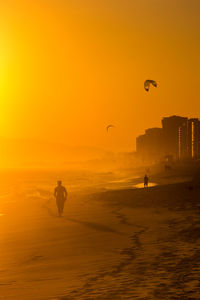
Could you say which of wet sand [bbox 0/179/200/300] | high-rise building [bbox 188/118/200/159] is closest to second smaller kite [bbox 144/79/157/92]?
wet sand [bbox 0/179/200/300]

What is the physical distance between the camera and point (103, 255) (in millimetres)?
11414

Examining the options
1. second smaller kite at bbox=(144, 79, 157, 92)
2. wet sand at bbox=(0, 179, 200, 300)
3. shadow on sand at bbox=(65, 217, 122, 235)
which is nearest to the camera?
wet sand at bbox=(0, 179, 200, 300)

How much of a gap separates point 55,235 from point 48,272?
546 cm

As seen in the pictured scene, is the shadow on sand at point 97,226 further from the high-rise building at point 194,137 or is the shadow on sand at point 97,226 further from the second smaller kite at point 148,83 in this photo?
the high-rise building at point 194,137

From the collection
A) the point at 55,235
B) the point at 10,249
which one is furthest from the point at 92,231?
the point at 10,249

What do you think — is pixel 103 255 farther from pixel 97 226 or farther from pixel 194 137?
pixel 194 137

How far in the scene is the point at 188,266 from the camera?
926cm

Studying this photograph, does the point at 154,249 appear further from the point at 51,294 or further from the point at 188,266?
the point at 51,294

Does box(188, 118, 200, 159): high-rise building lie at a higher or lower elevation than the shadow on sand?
higher

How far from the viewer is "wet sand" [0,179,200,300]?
8.11 meters

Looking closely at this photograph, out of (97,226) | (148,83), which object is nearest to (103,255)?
(97,226)

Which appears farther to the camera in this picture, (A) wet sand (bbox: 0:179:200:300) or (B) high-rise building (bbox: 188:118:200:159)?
(B) high-rise building (bbox: 188:118:200:159)

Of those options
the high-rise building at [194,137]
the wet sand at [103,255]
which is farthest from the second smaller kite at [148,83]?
the high-rise building at [194,137]

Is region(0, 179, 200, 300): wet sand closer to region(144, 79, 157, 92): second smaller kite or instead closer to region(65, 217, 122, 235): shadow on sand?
region(65, 217, 122, 235): shadow on sand
